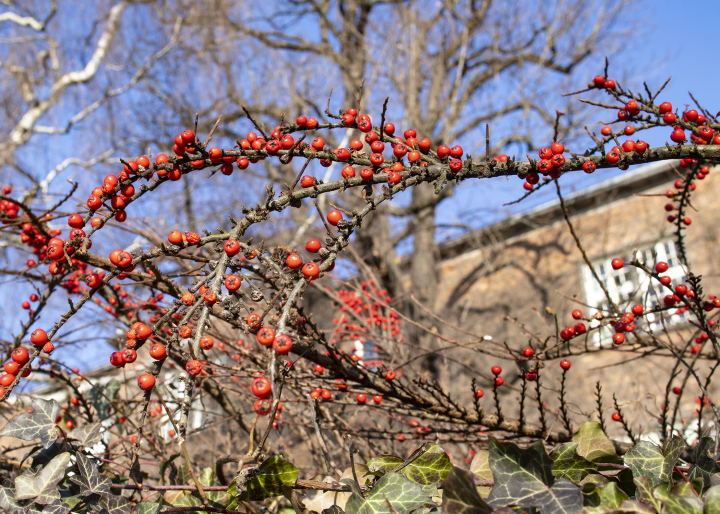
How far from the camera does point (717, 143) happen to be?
1990 millimetres

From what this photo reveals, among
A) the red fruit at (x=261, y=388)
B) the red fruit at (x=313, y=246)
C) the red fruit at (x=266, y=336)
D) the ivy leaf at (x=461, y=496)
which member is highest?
the red fruit at (x=313, y=246)

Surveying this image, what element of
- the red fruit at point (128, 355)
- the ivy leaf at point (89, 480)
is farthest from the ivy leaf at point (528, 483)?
the ivy leaf at point (89, 480)

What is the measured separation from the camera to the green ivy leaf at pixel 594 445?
1508mm

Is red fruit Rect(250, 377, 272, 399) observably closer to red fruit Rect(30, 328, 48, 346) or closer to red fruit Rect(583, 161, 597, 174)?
red fruit Rect(30, 328, 48, 346)

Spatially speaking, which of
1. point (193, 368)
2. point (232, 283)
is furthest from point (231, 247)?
point (193, 368)

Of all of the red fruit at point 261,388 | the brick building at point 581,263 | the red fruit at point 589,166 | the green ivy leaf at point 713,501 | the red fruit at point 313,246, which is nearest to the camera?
the green ivy leaf at point 713,501

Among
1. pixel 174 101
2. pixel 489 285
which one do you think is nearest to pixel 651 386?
pixel 489 285

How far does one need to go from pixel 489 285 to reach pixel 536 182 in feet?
32.3

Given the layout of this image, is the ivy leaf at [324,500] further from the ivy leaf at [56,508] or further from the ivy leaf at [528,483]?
the ivy leaf at [56,508]

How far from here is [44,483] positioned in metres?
1.41

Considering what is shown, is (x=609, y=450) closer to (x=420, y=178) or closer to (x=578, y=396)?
(x=420, y=178)

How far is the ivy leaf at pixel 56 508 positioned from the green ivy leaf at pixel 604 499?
1.36m

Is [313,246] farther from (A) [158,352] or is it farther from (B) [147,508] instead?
(B) [147,508]

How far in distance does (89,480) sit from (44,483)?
0.11 metres
